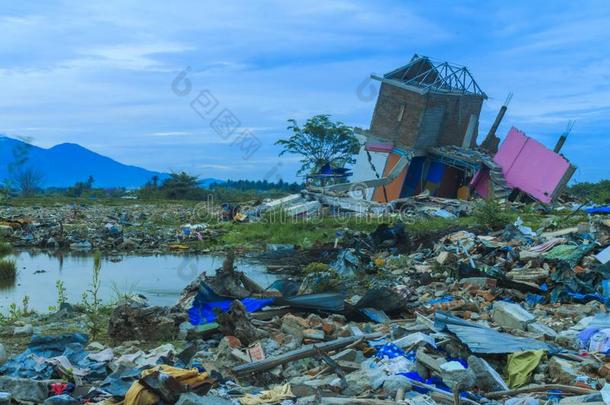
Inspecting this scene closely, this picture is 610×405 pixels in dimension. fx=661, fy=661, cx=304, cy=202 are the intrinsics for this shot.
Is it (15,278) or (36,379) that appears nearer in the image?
(36,379)

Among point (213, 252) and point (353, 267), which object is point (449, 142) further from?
point (353, 267)

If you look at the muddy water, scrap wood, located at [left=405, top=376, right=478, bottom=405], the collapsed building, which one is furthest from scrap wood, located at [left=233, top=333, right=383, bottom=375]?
the collapsed building

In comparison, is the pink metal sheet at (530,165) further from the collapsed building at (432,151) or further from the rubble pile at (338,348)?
the rubble pile at (338,348)

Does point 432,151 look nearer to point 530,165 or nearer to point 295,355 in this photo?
point 530,165

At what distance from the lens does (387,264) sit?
1284 centimetres

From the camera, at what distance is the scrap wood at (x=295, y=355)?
5.33 meters

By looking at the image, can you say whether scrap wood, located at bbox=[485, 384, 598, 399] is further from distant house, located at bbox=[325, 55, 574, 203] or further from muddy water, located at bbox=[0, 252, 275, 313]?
distant house, located at bbox=[325, 55, 574, 203]

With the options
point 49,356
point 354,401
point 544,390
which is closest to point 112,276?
point 49,356

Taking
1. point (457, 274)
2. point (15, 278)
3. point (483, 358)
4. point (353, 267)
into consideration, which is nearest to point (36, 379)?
point (483, 358)

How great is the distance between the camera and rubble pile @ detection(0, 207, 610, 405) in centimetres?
470

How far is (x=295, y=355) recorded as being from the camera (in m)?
5.55

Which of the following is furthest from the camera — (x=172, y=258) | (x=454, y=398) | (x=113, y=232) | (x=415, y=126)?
(x=415, y=126)

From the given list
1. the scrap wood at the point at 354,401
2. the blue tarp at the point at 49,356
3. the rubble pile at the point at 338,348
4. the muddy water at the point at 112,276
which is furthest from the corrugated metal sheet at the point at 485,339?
the muddy water at the point at 112,276

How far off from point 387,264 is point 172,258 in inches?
242
